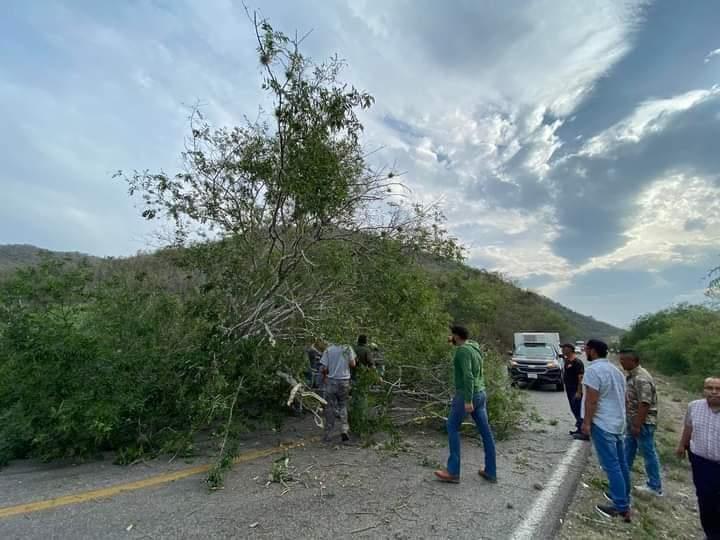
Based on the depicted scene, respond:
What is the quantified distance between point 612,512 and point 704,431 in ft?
3.98

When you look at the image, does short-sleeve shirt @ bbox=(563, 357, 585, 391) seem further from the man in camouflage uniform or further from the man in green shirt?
the man in green shirt

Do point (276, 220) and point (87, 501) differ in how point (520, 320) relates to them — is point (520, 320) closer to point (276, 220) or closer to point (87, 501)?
point (276, 220)

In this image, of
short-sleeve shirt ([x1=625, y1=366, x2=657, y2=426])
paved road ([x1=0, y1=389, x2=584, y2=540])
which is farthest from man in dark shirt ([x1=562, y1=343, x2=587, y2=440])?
short-sleeve shirt ([x1=625, y1=366, x2=657, y2=426])

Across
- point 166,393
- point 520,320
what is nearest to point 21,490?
point 166,393

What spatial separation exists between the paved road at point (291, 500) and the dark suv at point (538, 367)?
913 cm

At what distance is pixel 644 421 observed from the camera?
4.83 metres

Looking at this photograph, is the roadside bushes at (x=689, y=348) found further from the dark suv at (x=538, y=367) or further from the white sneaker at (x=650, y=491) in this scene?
the white sneaker at (x=650, y=491)

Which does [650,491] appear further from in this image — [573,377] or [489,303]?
[489,303]

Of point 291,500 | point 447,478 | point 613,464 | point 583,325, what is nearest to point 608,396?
point 613,464

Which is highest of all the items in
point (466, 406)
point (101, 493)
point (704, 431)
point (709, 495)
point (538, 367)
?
point (538, 367)

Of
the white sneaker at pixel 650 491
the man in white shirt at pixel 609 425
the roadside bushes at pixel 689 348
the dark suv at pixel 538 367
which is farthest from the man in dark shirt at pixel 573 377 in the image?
the roadside bushes at pixel 689 348

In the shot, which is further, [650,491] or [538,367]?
[538,367]

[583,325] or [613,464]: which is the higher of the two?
[583,325]

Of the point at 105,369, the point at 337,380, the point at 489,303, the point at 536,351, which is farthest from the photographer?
the point at 489,303
